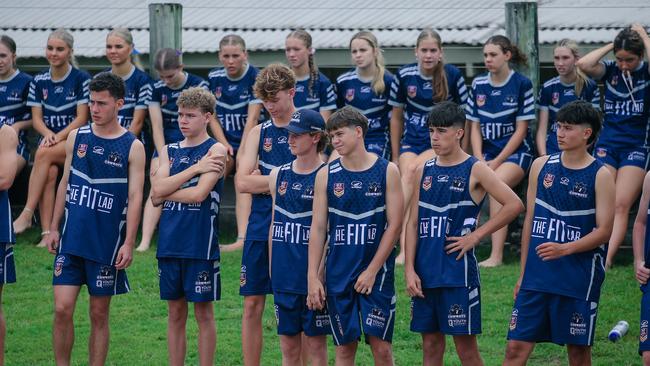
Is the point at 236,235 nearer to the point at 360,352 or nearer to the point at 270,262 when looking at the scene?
the point at 360,352

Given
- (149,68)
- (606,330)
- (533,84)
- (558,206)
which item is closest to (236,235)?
(149,68)

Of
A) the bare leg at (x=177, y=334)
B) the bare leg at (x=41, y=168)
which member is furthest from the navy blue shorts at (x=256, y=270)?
the bare leg at (x=41, y=168)

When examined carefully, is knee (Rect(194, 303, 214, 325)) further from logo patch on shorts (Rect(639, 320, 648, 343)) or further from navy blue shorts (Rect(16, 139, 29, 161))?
navy blue shorts (Rect(16, 139, 29, 161))

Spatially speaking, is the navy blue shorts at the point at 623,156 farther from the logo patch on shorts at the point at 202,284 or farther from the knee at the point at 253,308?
the logo patch on shorts at the point at 202,284

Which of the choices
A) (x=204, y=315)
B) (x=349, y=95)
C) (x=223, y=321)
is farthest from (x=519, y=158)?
(x=204, y=315)

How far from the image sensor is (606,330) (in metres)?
9.41

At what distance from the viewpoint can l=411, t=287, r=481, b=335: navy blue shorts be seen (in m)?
7.38

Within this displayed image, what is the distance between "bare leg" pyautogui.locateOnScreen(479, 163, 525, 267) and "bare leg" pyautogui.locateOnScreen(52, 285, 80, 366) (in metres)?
4.66

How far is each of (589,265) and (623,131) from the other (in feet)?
12.8

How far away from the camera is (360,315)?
24.0ft

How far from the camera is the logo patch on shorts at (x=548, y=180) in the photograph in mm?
7507

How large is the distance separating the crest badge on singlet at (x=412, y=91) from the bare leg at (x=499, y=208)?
3.68 ft

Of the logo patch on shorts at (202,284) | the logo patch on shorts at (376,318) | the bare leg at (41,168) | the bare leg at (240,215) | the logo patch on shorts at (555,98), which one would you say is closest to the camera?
the logo patch on shorts at (376,318)

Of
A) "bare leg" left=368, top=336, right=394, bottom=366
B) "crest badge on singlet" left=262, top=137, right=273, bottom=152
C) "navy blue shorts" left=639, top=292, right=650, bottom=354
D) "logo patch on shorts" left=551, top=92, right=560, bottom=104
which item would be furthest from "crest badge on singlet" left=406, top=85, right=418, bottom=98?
"navy blue shorts" left=639, top=292, right=650, bottom=354
